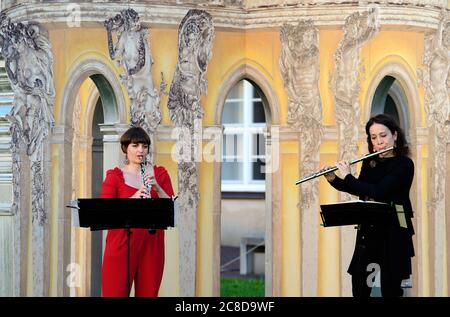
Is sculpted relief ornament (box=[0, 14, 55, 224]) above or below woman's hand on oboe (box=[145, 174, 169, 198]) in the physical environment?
above

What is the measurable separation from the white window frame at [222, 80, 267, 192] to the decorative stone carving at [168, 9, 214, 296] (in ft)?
31.4

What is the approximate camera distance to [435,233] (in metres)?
10.4

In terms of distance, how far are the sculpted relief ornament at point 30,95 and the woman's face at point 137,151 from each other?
5.93 ft

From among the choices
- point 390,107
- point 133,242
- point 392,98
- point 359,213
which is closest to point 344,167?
point 359,213

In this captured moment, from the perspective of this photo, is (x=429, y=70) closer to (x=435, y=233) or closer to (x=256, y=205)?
(x=435, y=233)

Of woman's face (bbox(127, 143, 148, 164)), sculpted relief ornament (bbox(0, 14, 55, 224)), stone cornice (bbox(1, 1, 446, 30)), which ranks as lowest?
woman's face (bbox(127, 143, 148, 164))

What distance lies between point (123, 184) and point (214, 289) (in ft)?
7.08

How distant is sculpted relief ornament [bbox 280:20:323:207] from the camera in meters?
10.2

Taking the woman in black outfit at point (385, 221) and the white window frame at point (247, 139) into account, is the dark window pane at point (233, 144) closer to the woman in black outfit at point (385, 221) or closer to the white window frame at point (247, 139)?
the white window frame at point (247, 139)

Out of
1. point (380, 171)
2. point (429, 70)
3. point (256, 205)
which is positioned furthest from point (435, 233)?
point (256, 205)

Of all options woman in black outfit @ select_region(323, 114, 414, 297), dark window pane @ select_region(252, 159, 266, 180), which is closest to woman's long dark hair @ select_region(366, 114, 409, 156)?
woman in black outfit @ select_region(323, 114, 414, 297)

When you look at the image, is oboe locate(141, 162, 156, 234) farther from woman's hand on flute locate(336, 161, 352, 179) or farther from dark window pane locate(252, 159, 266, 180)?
dark window pane locate(252, 159, 266, 180)

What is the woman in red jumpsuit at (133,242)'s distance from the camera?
8.30 meters

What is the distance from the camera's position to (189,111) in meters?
10.1
